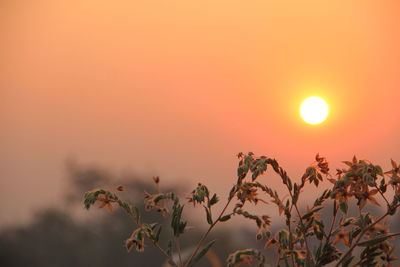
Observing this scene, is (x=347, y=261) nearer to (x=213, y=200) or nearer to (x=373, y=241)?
(x=373, y=241)

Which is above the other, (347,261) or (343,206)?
(343,206)

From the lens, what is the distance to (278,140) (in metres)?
14.3

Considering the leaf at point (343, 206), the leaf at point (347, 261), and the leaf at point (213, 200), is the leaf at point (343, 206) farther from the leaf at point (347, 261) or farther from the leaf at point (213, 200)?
the leaf at point (213, 200)

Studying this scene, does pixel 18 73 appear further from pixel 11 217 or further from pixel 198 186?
pixel 198 186

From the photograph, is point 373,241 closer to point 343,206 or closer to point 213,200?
point 343,206

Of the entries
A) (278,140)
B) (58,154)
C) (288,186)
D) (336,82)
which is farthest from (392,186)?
(58,154)

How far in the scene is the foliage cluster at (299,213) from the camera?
1773 millimetres

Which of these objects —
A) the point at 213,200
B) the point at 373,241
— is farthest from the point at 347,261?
the point at 213,200

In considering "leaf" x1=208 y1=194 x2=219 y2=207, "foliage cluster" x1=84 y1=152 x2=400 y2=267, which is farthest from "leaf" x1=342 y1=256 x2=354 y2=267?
"leaf" x1=208 y1=194 x2=219 y2=207

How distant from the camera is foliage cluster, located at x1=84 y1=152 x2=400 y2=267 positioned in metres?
1.77

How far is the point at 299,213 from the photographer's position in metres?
1.87

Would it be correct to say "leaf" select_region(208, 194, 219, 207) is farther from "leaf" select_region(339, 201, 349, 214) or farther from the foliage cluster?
"leaf" select_region(339, 201, 349, 214)

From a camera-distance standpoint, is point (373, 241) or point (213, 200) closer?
point (373, 241)

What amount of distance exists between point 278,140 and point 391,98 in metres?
12.6
